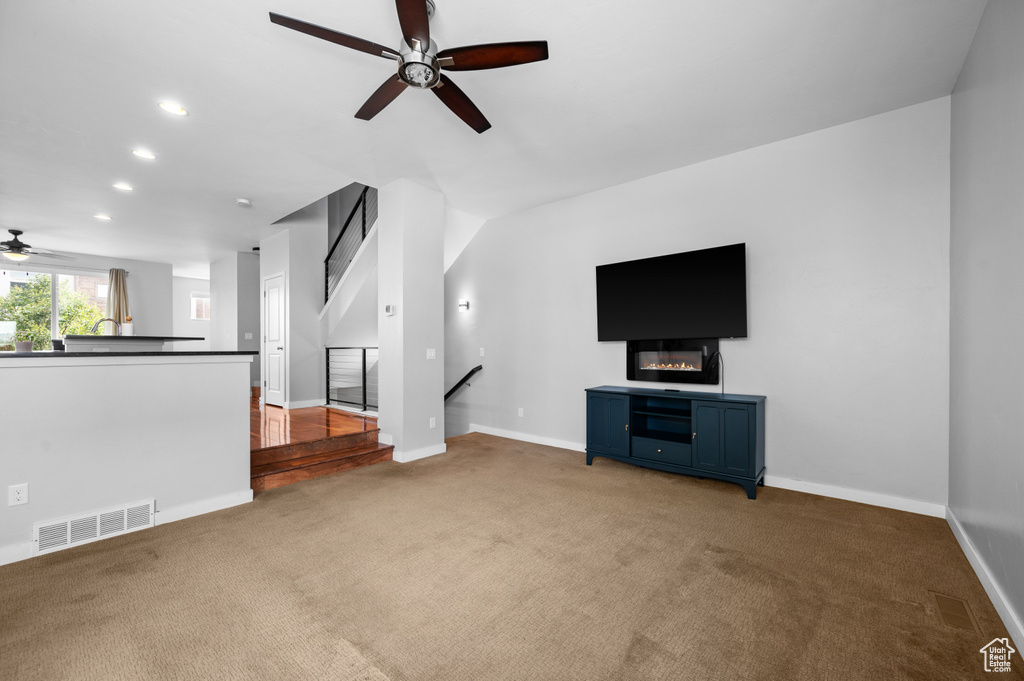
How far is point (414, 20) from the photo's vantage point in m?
2.06

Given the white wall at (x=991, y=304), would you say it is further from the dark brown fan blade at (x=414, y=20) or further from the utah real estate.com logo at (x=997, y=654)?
the dark brown fan blade at (x=414, y=20)

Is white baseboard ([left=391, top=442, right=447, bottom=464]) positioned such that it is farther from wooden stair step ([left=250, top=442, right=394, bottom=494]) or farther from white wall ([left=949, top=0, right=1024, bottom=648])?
white wall ([left=949, top=0, right=1024, bottom=648])

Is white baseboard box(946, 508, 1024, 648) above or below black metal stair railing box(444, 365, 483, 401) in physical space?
below

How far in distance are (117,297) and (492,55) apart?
10081 millimetres

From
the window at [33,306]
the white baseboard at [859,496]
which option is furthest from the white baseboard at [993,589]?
the window at [33,306]

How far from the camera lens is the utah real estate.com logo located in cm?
169

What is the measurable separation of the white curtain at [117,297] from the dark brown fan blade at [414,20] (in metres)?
9.65

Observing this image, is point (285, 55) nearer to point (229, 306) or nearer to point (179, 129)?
point (179, 129)

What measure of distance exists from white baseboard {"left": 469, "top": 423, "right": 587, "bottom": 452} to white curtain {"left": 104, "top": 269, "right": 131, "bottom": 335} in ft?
25.4

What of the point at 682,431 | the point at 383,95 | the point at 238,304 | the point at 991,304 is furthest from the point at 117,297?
the point at 991,304

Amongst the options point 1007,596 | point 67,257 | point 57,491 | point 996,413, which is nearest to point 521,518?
point 1007,596

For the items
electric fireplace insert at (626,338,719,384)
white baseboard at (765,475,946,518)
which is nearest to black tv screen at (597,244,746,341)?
electric fireplace insert at (626,338,719,384)

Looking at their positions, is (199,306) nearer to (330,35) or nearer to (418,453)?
(418,453)

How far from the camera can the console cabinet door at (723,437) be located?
11.7 feet
